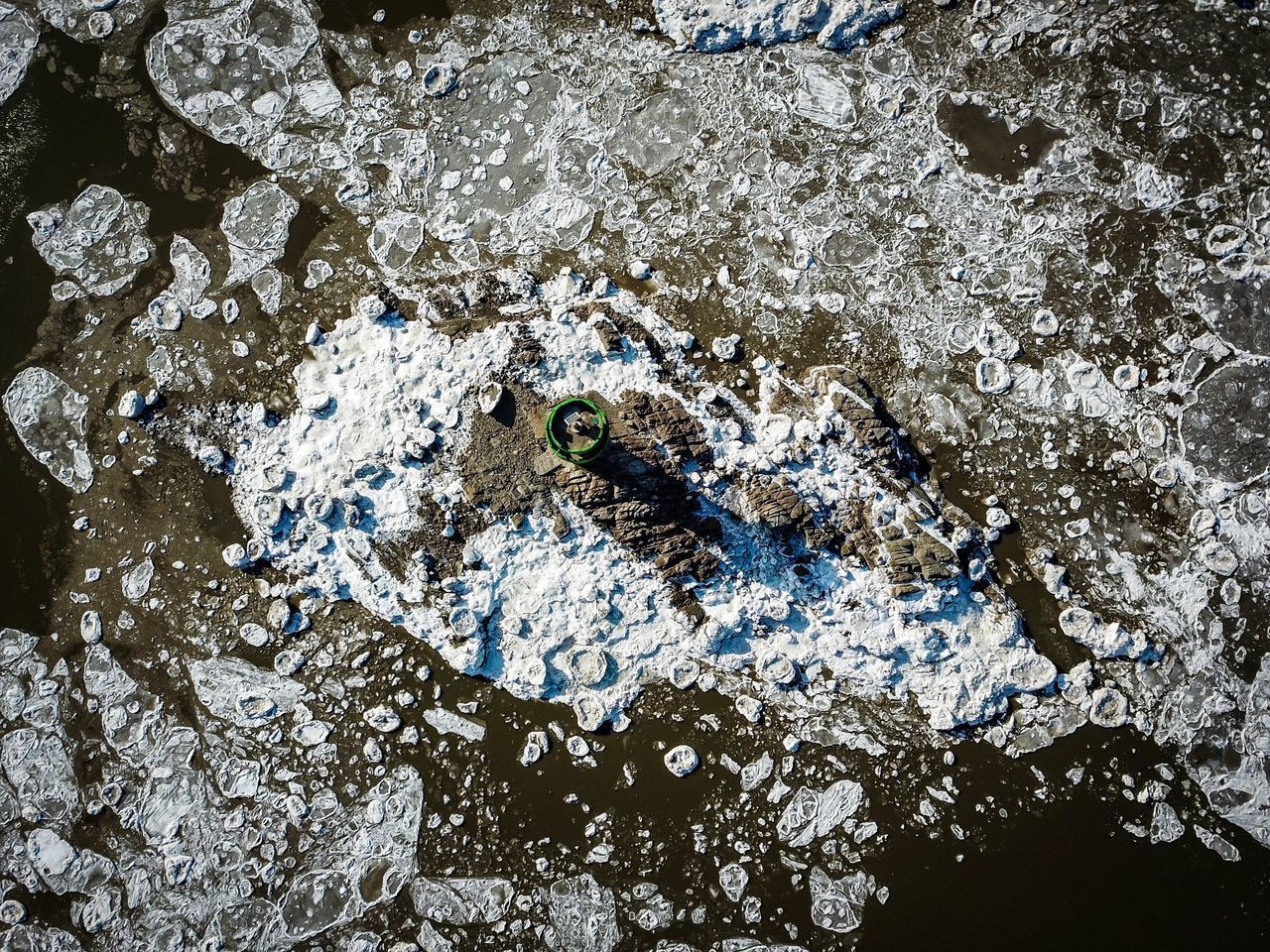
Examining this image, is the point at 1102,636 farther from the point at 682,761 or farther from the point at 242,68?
the point at 242,68

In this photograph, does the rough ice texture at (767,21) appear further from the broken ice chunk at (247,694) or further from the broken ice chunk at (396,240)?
the broken ice chunk at (247,694)

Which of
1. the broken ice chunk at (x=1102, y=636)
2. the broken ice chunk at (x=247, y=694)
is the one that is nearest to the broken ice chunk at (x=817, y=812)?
the broken ice chunk at (x=1102, y=636)

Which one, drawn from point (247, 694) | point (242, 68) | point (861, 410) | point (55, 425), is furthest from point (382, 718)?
point (242, 68)

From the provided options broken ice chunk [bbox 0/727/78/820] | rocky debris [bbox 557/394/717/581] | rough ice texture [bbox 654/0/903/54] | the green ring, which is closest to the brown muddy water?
broken ice chunk [bbox 0/727/78/820]

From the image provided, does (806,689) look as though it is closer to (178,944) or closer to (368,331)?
(368,331)

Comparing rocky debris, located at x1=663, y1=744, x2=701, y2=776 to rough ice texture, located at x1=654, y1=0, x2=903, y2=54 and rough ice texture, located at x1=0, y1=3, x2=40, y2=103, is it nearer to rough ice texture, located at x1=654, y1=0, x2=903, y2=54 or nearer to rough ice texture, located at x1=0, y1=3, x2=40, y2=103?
rough ice texture, located at x1=654, y1=0, x2=903, y2=54
